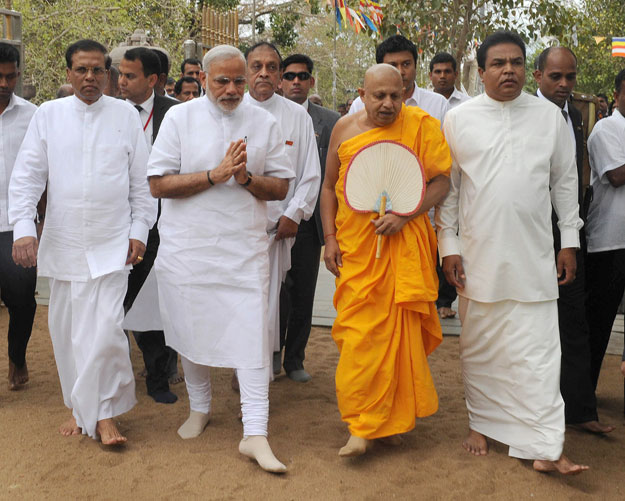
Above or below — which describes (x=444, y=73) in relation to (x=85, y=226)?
above

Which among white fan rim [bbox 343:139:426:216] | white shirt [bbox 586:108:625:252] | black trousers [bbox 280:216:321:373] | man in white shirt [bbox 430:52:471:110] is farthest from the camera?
man in white shirt [bbox 430:52:471:110]

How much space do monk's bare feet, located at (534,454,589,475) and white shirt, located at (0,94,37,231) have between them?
343 cm

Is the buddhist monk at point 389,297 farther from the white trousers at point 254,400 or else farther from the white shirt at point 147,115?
the white shirt at point 147,115

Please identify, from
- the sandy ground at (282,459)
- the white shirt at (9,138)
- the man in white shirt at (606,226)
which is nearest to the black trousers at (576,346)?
the sandy ground at (282,459)

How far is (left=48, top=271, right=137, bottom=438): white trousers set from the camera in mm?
4473

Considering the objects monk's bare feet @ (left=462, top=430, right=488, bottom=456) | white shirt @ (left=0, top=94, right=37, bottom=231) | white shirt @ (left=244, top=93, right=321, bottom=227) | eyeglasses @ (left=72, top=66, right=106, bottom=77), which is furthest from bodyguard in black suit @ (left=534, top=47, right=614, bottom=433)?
white shirt @ (left=0, top=94, right=37, bottom=231)

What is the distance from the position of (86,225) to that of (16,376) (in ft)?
5.42

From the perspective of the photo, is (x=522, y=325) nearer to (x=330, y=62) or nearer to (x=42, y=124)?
(x=42, y=124)

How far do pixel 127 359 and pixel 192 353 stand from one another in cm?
44

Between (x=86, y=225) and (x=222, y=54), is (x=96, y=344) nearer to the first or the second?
(x=86, y=225)

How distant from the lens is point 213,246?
4.36 metres

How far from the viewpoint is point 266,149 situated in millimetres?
4531

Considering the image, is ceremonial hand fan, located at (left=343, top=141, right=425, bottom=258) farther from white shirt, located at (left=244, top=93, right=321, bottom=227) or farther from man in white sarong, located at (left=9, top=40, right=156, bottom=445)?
man in white sarong, located at (left=9, top=40, right=156, bottom=445)

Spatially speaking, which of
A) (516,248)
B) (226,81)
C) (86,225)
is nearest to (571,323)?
(516,248)
